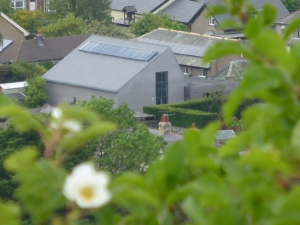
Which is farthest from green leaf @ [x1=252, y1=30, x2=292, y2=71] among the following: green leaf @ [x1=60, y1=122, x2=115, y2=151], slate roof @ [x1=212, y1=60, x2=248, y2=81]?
slate roof @ [x1=212, y1=60, x2=248, y2=81]

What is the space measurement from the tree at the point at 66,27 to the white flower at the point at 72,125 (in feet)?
126

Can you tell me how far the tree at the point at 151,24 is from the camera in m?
41.5

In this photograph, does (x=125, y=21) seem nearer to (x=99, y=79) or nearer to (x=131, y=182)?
(x=99, y=79)

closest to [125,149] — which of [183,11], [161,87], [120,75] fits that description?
[120,75]

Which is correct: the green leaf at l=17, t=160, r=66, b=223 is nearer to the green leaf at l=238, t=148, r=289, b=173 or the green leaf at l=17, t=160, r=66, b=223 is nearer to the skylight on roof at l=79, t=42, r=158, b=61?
the green leaf at l=238, t=148, r=289, b=173

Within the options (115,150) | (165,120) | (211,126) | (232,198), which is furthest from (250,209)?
(165,120)

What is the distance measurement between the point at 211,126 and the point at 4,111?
468 millimetres

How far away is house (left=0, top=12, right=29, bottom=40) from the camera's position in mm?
36906

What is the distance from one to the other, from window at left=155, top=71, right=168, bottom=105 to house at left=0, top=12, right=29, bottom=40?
31.1 feet

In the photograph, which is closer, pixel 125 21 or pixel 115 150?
pixel 115 150

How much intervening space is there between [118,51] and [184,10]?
12577 mm

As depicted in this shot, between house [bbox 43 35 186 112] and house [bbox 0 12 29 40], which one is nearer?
house [bbox 43 35 186 112]

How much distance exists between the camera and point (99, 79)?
3072 cm

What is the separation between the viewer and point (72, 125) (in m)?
1.30
